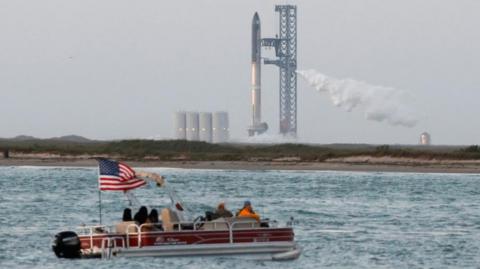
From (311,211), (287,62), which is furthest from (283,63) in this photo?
(311,211)

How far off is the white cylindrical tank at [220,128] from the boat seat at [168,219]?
141 metres

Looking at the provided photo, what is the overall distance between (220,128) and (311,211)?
11984cm

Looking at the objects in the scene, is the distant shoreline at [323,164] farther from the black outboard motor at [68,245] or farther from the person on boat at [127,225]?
the black outboard motor at [68,245]

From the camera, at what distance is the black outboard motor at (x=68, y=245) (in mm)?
44625

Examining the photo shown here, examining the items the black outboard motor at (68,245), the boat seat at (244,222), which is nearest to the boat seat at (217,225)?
the boat seat at (244,222)

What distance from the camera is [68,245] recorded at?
147ft

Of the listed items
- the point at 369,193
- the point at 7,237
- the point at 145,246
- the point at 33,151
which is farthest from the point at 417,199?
the point at 33,151

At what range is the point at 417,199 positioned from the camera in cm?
8194

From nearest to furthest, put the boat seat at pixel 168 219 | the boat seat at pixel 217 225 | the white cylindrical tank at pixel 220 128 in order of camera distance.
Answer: the boat seat at pixel 168 219 < the boat seat at pixel 217 225 < the white cylindrical tank at pixel 220 128

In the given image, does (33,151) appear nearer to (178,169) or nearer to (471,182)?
(178,169)

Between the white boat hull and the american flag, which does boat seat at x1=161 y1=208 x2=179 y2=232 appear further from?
the american flag

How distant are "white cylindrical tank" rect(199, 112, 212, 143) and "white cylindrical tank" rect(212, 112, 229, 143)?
0.51 meters

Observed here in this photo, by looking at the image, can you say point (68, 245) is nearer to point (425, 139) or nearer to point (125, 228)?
point (125, 228)

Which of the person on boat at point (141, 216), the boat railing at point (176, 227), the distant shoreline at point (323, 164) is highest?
the distant shoreline at point (323, 164)
